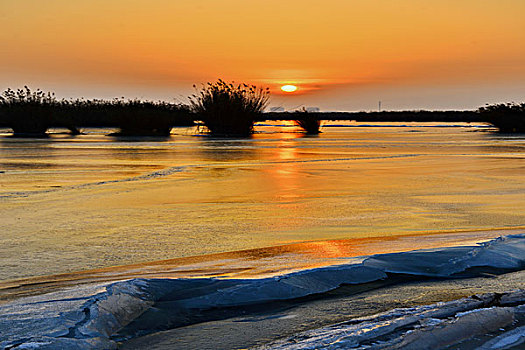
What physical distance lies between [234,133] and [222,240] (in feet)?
91.3

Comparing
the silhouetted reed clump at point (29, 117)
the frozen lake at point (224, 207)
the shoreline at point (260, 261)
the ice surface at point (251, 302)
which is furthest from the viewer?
the silhouetted reed clump at point (29, 117)

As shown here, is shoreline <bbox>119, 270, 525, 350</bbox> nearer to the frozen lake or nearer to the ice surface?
the ice surface

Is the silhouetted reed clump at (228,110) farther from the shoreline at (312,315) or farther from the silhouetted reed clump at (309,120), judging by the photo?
the shoreline at (312,315)

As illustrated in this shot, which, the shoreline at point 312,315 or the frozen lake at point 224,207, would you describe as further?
the frozen lake at point 224,207

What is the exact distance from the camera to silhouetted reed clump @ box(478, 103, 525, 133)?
1484 inches

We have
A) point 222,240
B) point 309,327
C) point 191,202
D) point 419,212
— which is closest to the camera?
point 309,327

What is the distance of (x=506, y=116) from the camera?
38.1 metres

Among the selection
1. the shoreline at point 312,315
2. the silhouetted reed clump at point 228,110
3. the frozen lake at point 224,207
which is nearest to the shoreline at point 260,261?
the frozen lake at point 224,207

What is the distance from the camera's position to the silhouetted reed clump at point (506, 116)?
124 ft

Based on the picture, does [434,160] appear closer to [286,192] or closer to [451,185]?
[451,185]

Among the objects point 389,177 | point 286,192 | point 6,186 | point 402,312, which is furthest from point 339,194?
point 402,312

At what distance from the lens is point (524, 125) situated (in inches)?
1484

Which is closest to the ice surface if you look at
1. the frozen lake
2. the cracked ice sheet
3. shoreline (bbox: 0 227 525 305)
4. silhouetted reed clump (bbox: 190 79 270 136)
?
the cracked ice sheet

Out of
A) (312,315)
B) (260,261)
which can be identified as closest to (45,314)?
(312,315)
